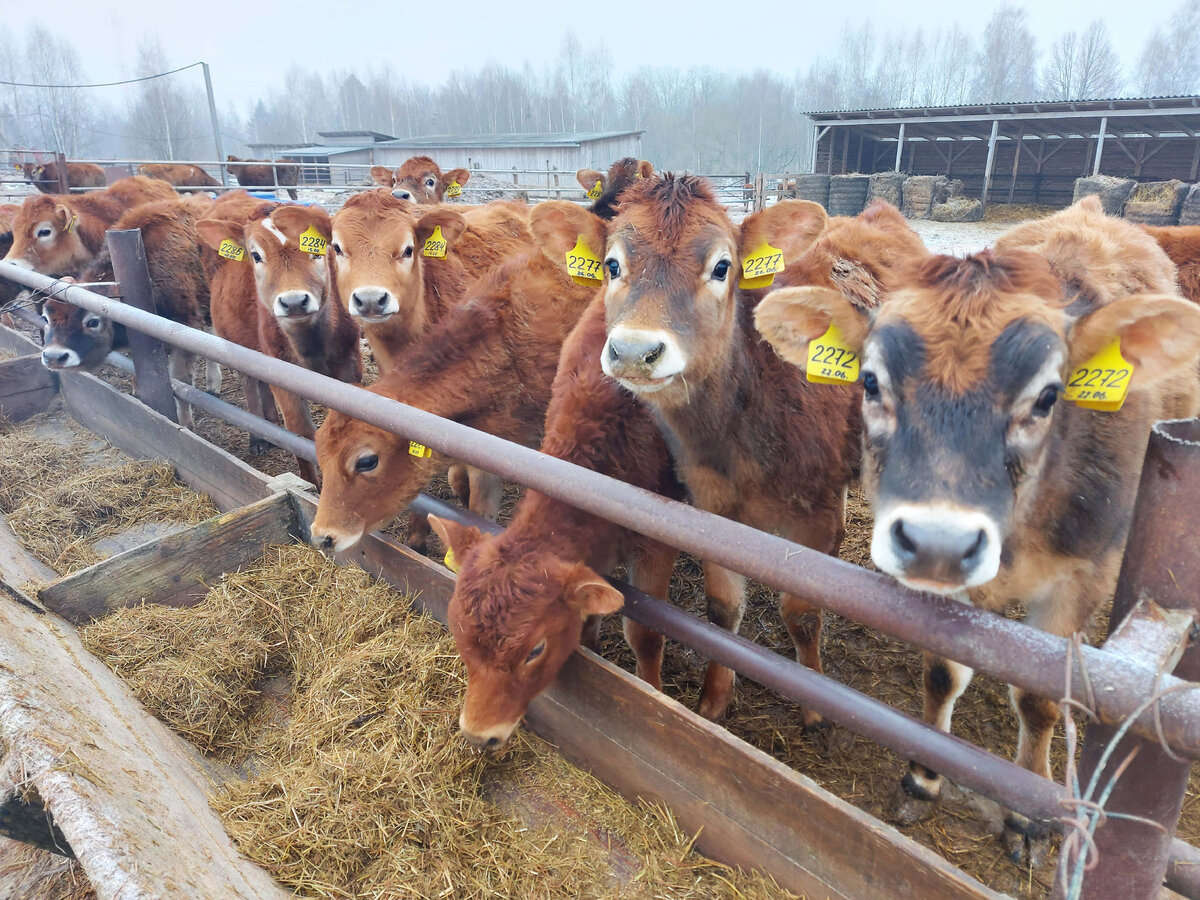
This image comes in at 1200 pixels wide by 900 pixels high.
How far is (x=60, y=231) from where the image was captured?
24.0ft

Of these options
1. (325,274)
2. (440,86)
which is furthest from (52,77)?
(325,274)

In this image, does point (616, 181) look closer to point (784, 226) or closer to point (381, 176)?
point (784, 226)

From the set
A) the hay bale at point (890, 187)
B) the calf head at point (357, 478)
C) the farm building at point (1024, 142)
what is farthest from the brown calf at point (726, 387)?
the farm building at point (1024, 142)

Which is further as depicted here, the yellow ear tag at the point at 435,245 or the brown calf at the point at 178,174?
the brown calf at the point at 178,174

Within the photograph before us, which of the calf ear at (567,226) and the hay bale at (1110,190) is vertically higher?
the calf ear at (567,226)

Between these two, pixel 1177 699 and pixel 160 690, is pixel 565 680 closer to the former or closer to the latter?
pixel 160 690

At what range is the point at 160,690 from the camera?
2842 mm

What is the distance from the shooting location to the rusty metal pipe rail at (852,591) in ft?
3.77

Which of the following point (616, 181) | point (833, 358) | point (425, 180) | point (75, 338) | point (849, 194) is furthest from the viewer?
point (849, 194)

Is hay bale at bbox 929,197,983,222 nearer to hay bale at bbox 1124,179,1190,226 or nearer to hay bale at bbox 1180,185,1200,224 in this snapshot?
hay bale at bbox 1124,179,1190,226

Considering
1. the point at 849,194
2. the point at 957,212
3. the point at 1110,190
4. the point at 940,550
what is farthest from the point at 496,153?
the point at 940,550

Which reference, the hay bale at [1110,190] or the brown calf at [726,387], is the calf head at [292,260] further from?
the hay bale at [1110,190]

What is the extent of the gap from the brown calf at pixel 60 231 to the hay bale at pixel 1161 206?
60.1ft

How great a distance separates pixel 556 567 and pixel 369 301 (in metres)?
2.55
